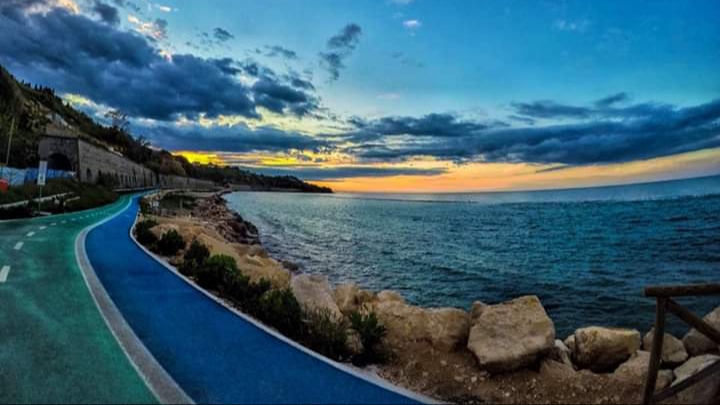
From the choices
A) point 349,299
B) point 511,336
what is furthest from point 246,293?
point 511,336

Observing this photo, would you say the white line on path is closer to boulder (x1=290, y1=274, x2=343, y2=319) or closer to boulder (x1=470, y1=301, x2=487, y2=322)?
boulder (x1=290, y1=274, x2=343, y2=319)

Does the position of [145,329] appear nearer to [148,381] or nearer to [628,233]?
[148,381]

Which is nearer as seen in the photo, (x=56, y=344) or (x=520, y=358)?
(x=520, y=358)

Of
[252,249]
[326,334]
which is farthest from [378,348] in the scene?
[252,249]

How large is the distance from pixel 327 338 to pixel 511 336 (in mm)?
2655

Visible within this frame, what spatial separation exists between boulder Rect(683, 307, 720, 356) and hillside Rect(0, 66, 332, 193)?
5169 cm

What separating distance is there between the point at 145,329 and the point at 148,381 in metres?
2.09

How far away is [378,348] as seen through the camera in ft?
22.8

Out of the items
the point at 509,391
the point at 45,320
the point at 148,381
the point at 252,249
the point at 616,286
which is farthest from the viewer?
the point at 252,249

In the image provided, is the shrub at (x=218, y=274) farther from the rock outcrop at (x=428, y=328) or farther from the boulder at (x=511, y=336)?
the boulder at (x=511, y=336)

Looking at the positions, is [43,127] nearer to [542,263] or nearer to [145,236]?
[145,236]

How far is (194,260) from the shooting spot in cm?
1221

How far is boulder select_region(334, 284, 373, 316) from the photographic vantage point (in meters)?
9.78

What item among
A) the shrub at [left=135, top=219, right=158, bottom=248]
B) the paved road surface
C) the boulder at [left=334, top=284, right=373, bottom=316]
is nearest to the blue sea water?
the boulder at [left=334, top=284, right=373, bottom=316]
